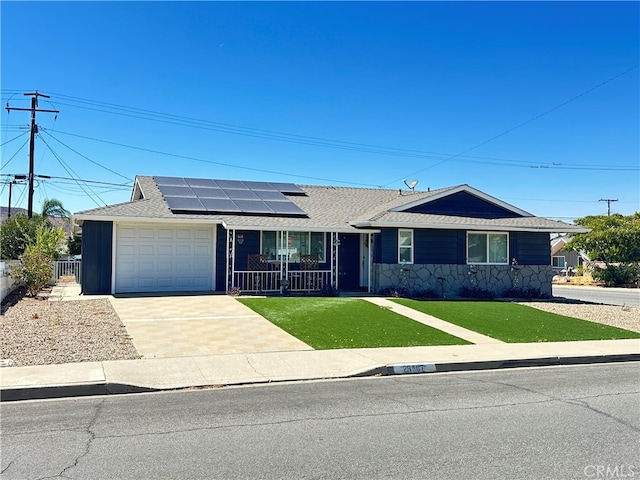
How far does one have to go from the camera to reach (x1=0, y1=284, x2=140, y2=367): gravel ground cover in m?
9.32

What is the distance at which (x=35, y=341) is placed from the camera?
407 inches

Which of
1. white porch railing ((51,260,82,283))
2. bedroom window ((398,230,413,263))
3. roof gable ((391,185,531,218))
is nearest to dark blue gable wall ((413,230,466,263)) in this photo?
bedroom window ((398,230,413,263))

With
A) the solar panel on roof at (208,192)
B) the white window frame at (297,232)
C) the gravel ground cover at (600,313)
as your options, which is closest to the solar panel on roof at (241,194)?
the solar panel on roof at (208,192)

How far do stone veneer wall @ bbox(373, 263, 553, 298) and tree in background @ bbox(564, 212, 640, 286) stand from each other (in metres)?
17.4

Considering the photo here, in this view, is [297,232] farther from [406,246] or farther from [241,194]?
[406,246]

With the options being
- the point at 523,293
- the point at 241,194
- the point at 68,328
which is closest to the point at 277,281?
the point at 241,194

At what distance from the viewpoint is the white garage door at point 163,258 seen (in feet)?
61.7

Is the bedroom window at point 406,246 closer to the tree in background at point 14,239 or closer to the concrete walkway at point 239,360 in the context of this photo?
the concrete walkway at point 239,360

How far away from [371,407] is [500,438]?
1.75 m

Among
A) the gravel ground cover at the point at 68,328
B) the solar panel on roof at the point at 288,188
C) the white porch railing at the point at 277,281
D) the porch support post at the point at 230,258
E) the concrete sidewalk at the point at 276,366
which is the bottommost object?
the concrete sidewalk at the point at 276,366

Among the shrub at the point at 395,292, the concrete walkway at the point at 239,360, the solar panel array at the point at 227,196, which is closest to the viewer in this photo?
the concrete walkway at the point at 239,360

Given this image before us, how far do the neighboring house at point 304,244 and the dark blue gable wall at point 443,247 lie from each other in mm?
37

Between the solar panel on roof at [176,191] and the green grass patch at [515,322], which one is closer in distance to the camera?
the green grass patch at [515,322]

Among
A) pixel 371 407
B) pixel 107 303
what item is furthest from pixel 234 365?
pixel 107 303
